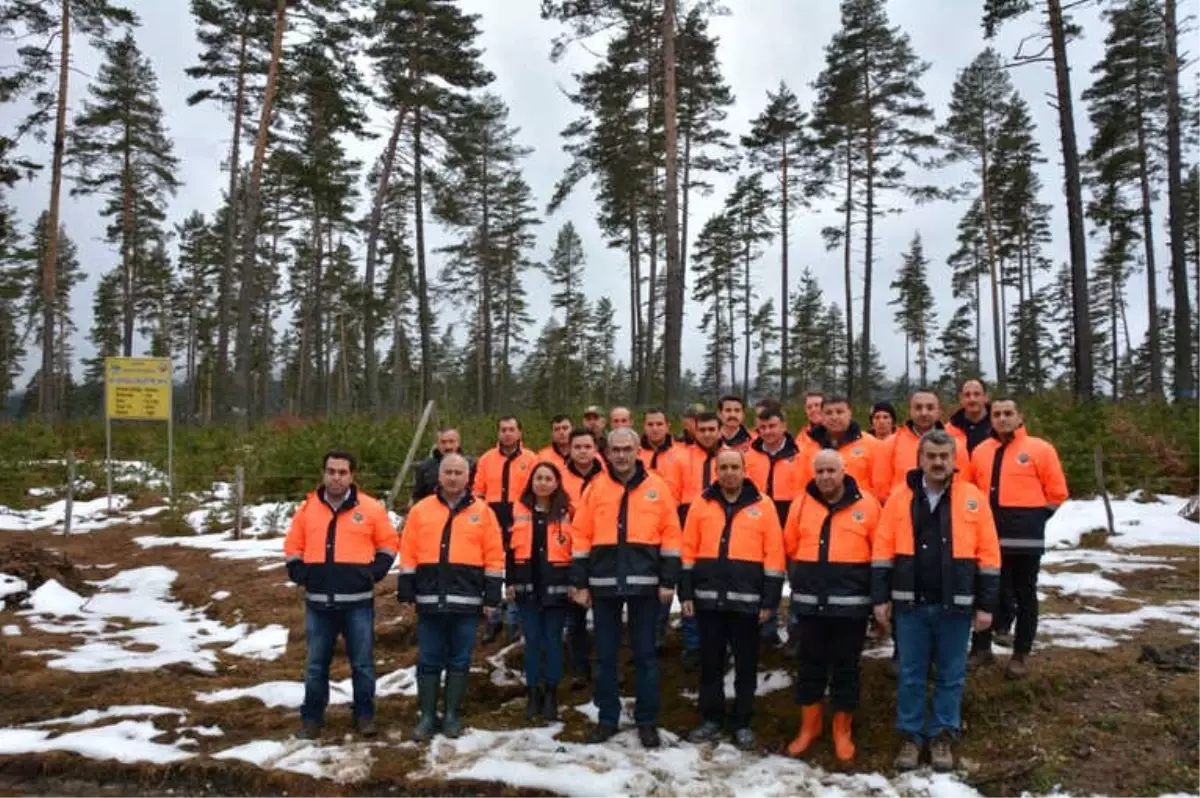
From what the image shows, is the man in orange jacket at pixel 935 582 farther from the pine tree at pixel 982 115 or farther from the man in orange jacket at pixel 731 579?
the pine tree at pixel 982 115

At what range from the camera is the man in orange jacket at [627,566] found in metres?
5.25

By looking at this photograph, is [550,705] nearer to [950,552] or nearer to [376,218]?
[950,552]

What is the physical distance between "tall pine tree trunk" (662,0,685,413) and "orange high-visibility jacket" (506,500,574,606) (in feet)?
31.8

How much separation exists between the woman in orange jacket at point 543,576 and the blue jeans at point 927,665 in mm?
2373

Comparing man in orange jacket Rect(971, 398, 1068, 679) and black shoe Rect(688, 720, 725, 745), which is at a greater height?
man in orange jacket Rect(971, 398, 1068, 679)

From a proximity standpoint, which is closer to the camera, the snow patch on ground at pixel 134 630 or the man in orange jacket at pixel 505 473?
the man in orange jacket at pixel 505 473

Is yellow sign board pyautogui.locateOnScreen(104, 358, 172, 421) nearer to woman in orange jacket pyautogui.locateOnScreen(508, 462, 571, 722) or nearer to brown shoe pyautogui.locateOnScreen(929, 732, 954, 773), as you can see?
woman in orange jacket pyautogui.locateOnScreen(508, 462, 571, 722)

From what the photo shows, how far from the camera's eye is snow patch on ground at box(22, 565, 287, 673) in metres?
7.39

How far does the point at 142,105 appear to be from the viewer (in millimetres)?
29062

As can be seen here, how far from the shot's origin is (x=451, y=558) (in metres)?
5.42

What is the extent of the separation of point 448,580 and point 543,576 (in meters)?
0.73

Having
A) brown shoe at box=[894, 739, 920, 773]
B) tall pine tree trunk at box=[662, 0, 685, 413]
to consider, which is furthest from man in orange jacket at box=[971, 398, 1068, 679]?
tall pine tree trunk at box=[662, 0, 685, 413]

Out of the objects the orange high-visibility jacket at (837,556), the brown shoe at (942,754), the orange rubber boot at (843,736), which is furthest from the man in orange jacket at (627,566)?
the brown shoe at (942,754)

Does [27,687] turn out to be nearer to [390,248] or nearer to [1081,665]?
[1081,665]
